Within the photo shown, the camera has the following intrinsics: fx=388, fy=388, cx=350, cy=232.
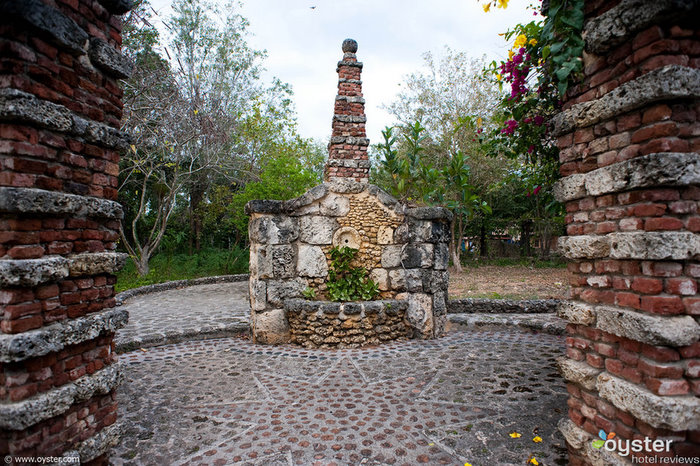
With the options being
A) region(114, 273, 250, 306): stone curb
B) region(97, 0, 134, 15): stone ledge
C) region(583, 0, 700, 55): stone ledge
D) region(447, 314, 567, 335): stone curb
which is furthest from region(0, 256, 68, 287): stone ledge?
region(114, 273, 250, 306): stone curb

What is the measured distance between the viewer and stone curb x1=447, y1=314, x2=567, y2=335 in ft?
21.6

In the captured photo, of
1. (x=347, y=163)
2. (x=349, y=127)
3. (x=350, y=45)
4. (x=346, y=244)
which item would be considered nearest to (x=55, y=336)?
(x=346, y=244)

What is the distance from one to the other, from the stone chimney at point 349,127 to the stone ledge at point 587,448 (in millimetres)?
5346

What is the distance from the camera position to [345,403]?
13.3 feet

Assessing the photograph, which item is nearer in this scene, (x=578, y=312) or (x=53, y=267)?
(x=53, y=267)

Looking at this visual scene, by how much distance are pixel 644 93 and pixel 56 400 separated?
3852 mm

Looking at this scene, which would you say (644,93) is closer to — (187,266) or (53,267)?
(53,267)

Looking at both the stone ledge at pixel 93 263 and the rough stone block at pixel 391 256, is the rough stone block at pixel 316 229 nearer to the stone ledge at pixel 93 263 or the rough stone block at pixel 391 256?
the rough stone block at pixel 391 256

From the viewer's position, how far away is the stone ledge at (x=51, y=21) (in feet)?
7.13

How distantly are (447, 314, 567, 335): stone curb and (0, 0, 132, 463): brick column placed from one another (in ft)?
18.7

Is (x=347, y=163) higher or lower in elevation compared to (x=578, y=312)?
higher

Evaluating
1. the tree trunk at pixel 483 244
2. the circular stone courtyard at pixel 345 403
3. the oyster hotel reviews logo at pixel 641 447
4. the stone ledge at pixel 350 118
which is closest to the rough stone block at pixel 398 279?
the circular stone courtyard at pixel 345 403

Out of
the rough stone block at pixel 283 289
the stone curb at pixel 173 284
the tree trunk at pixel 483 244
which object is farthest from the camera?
the tree trunk at pixel 483 244

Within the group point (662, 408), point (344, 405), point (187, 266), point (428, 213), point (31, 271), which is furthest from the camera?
point (187, 266)
